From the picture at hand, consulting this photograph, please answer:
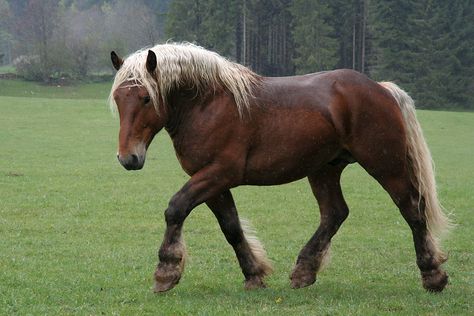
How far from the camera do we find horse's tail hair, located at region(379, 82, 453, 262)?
685 centimetres

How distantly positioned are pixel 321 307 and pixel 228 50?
55.5 metres

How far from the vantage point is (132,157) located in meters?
5.91

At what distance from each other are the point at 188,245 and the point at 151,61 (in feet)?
13.0

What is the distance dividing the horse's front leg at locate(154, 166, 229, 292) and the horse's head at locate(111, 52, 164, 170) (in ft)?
1.43

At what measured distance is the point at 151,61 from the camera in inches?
237

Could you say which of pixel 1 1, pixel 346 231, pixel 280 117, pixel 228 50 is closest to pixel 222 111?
pixel 280 117

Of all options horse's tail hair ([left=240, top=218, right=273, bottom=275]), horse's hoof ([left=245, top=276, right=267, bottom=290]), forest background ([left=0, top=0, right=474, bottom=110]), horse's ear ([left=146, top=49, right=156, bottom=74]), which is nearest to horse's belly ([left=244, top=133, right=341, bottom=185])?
horse's tail hair ([left=240, top=218, right=273, bottom=275])

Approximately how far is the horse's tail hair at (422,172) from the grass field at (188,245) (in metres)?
0.55

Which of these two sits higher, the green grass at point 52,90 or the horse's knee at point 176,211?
the horse's knee at point 176,211

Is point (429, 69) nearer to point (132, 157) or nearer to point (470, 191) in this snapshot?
point (470, 191)

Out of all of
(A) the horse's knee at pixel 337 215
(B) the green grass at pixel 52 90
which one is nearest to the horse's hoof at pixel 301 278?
(A) the horse's knee at pixel 337 215

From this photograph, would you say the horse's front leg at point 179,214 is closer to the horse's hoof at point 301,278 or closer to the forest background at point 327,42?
the horse's hoof at point 301,278

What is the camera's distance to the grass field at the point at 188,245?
6.14m

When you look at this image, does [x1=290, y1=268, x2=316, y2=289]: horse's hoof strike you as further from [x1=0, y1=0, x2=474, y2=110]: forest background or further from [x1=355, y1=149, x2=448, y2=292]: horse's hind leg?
[x1=0, y1=0, x2=474, y2=110]: forest background
